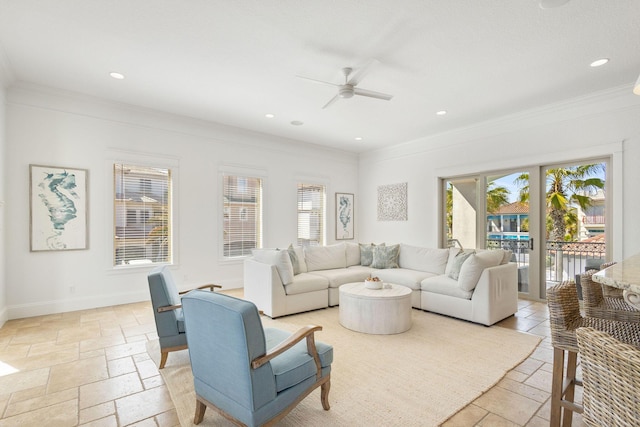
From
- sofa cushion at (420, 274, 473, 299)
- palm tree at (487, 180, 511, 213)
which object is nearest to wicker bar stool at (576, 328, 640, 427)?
sofa cushion at (420, 274, 473, 299)

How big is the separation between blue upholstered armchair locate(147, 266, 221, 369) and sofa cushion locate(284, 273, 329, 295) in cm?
175

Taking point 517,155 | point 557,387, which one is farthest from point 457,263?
point 557,387

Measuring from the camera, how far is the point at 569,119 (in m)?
4.67

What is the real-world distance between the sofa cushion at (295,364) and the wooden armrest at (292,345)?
0.04m

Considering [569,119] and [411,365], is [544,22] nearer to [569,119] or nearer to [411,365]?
[569,119]

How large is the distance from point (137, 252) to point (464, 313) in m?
4.86

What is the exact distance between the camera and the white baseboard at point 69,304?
13.7 ft

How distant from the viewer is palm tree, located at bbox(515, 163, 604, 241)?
15.3 ft

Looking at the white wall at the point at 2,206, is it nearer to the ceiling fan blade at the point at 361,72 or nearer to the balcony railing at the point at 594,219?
the ceiling fan blade at the point at 361,72

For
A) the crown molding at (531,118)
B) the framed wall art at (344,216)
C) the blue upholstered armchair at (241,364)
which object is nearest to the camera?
the blue upholstered armchair at (241,364)

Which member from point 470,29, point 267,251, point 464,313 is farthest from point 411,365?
point 470,29

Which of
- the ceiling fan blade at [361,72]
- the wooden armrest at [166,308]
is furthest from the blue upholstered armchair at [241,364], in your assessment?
the ceiling fan blade at [361,72]

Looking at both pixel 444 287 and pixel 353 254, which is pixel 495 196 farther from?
pixel 353 254

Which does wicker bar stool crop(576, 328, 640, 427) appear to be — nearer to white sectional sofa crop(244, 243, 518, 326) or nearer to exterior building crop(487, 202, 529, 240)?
white sectional sofa crop(244, 243, 518, 326)
